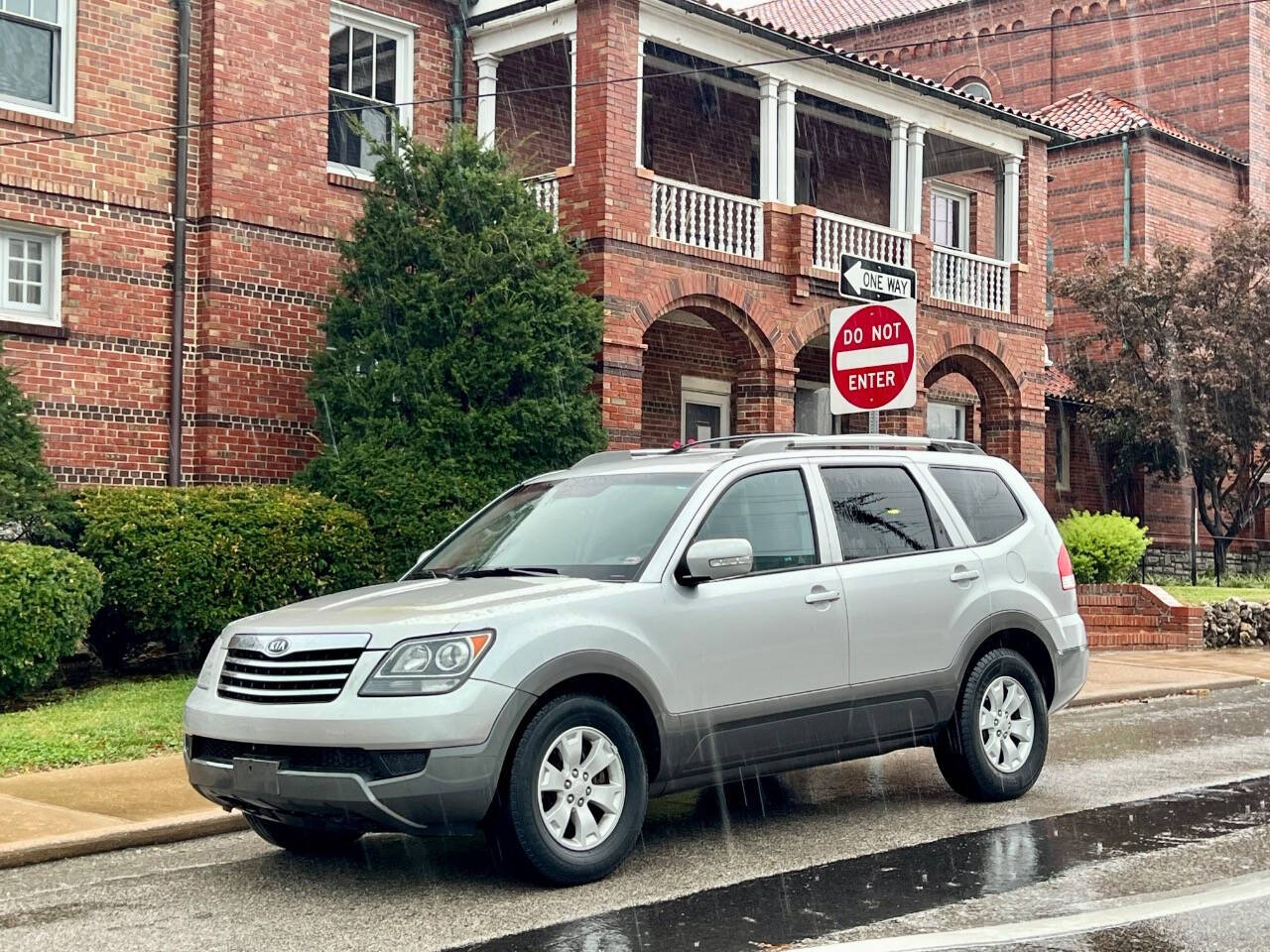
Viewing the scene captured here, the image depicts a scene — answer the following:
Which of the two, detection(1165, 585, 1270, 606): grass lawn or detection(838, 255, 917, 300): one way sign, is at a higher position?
detection(838, 255, 917, 300): one way sign

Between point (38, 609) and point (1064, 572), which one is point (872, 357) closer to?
point (1064, 572)

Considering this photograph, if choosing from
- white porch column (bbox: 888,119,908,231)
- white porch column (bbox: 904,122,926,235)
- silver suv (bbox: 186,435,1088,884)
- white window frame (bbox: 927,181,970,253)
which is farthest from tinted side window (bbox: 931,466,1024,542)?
white window frame (bbox: 927,181,970,253)

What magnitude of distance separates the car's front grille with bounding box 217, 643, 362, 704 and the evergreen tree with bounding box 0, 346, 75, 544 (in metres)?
5.98

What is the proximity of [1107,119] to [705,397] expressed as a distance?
15426 millimetres

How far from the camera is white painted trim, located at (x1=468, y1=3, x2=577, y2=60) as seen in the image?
1761 cm

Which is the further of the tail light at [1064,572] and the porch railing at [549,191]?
the porch railing at [549,191]

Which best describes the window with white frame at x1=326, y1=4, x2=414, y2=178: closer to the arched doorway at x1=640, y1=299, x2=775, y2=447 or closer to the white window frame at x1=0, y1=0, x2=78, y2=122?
the white window frame at x1=0, y1=0, x2=78, y2=122

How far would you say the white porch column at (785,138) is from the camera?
1925 centimetres

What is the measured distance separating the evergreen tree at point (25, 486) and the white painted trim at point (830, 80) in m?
8.41

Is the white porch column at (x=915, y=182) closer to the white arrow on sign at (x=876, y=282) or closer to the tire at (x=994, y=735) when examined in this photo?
the white arrow on sign at (x=876, y=282)

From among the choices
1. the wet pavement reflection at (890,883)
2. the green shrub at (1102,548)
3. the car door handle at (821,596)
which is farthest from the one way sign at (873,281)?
the green shrub at (1102,548)

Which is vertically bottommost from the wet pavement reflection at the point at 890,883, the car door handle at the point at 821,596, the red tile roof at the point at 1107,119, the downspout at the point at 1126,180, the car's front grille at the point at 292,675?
the wet pavement reflection at the point at 890,883

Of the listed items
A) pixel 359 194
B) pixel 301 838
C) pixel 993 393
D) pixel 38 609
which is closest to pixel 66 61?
pixel 359 194

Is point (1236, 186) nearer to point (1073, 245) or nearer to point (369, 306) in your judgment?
point (1073, 245)
